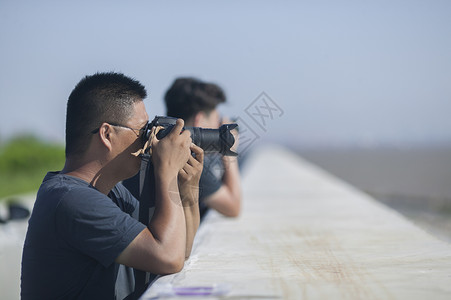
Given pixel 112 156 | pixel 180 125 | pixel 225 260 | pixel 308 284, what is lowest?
pixel 225 260

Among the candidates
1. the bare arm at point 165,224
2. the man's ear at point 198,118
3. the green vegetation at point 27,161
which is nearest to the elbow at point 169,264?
the bare arm at point 165,224

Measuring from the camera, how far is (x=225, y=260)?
3.41 metres

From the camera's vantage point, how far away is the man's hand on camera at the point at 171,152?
→ 2.68m

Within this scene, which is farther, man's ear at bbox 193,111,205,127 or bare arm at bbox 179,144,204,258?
man's ear at bbox 193,111,205,127

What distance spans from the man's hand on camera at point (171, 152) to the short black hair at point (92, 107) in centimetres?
24

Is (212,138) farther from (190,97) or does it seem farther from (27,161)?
(27,161)

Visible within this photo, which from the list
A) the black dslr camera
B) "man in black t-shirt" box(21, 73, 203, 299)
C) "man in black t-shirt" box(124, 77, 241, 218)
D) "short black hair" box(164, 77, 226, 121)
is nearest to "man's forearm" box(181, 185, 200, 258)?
"man in black t-shirt" box(21, 73, 203, 299)

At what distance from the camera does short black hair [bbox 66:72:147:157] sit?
2.72 m

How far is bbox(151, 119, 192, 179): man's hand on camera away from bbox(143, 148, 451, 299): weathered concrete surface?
567 mm

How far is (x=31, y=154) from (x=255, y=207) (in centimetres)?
1565

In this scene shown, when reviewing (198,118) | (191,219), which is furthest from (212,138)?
(198,118)

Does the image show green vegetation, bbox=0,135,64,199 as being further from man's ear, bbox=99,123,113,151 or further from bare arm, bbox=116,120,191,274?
bare arm, bbox=116,120,191,274

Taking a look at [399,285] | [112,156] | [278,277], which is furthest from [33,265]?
[399,285]

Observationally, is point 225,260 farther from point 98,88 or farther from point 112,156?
point 98,88
